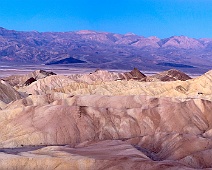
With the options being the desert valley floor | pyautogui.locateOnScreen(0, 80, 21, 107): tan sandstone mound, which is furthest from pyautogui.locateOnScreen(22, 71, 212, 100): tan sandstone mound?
pyautogui.locateOnScreen(0, 80, 21, 107): tan sandstone mound

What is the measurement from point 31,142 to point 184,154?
16852 mm

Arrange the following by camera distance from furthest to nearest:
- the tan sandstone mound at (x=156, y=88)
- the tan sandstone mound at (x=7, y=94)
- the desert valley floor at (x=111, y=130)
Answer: the tan sandstone mound at (x=156, y=88) < the tan sandstone mound at (x=7, y=94) < the desert valley floor at (x=111, y=130)

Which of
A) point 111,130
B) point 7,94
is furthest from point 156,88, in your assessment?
point 111,130

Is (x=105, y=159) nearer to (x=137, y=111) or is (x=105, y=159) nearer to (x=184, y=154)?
(x=184, y=154)

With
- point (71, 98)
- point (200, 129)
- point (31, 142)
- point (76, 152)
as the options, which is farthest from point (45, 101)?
point (76, 152)

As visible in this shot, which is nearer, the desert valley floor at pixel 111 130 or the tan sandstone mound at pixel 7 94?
the desert valley floor at pixel 111 130

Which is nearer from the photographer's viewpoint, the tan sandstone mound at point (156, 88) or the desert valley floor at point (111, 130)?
the desert valley floor at point (111, 130)

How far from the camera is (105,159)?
28578 millimetres

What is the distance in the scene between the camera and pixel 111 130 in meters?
47.0

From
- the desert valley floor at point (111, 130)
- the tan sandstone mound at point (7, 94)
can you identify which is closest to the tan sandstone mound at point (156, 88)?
the desert valley floor at point (111, 130)

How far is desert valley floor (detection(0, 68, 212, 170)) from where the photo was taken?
2861 centimetres

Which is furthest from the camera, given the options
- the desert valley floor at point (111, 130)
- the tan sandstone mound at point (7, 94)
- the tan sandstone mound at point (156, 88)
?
the tan sandstone mound at point (156, 88)

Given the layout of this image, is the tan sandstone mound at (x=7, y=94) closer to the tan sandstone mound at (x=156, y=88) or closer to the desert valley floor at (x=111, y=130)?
the desert valley floor at (x=111, y=130)

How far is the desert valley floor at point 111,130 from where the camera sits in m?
28.6
